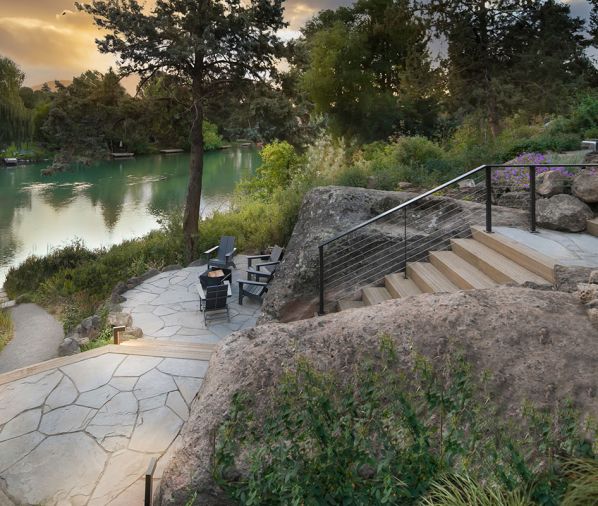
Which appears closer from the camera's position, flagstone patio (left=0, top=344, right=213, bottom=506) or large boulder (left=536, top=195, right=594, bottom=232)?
flagstone patio (left=0, top=344, right=213, bottom=506)

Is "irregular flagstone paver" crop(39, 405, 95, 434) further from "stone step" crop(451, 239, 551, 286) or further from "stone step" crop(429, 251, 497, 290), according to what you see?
"stone step" crop(451, 239, 551, 286)

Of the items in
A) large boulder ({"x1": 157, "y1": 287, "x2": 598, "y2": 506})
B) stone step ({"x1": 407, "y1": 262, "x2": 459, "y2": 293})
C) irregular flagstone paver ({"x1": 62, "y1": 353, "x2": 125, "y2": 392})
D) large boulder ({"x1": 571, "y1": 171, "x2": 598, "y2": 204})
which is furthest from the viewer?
large boulder ({"x1": 571, "y1": 171, "x2": 598, "y2": 204})

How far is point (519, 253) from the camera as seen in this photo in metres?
5.12

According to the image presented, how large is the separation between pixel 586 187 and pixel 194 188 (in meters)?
9.98

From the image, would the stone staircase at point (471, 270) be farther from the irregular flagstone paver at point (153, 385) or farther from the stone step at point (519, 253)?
the irregular flagstone paver at point (153, 385)

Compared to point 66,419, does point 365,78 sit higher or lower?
higher

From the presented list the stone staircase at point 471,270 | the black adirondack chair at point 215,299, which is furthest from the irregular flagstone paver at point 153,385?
the stone staircase at point 471,270

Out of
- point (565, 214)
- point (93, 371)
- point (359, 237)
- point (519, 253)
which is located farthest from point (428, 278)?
point (93, 371)

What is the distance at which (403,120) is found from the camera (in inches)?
1081

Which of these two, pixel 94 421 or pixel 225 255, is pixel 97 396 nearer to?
pixel 94 421

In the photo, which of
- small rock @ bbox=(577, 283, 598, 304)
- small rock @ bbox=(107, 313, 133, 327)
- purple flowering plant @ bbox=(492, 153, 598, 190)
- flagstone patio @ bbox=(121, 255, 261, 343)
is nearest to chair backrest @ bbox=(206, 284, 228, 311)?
flagstone patio @ bbox=(121, 255, 261, 343)

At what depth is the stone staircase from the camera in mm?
4789

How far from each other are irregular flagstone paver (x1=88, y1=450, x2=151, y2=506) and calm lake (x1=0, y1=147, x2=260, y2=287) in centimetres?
1272

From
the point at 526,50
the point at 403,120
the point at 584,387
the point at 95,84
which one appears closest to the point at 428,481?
the point at 584,387
